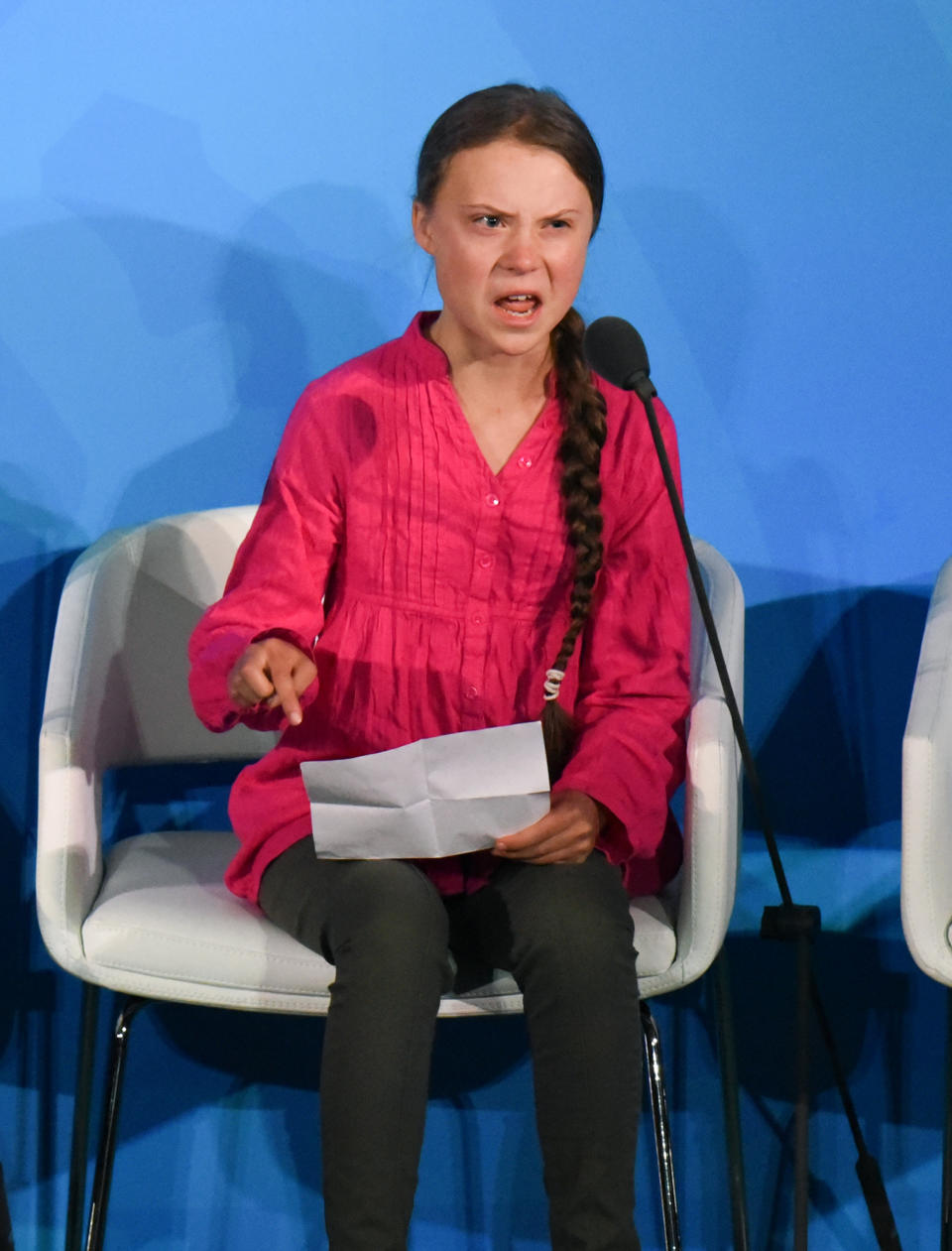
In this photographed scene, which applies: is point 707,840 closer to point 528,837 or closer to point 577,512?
point 528,837

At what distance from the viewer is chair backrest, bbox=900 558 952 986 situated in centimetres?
149

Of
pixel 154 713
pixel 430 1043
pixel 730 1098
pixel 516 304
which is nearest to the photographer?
pixel 430 1043

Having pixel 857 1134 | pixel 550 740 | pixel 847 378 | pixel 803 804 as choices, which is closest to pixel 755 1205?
pixel 857 1134

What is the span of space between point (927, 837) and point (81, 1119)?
946 millimetres

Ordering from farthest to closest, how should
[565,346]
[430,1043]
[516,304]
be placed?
[565,346], [516,304], [430,1043]

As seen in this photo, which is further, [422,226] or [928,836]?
[422,226]

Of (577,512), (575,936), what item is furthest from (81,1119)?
(577,512)

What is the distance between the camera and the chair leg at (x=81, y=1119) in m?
1.76

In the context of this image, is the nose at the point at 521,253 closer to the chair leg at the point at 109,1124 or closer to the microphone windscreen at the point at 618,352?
the microphone windscreen at the point at 618,352

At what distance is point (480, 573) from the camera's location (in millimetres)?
1618

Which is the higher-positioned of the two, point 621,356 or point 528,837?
point 621,356

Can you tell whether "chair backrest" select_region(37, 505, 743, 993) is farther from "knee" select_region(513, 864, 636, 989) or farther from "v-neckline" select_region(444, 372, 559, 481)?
"v-neckline" select_region(444, 372, 559, 481)

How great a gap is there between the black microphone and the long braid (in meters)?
0.19

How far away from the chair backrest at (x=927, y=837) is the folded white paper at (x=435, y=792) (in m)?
0.35
